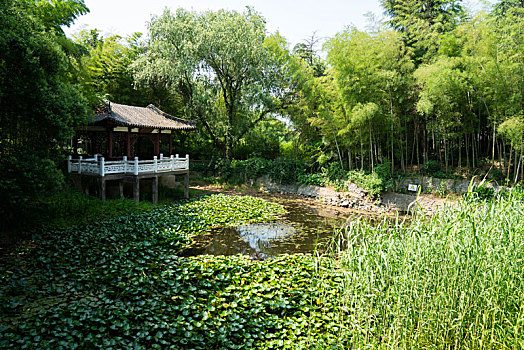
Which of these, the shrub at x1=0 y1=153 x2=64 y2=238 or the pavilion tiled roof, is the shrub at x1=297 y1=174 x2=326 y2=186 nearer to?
the pavilion tiled roof

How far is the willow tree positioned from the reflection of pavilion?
2.09 m

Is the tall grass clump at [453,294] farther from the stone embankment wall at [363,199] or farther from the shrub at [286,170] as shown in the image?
the shrub at [286,170]

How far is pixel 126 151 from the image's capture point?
10969 millimetres

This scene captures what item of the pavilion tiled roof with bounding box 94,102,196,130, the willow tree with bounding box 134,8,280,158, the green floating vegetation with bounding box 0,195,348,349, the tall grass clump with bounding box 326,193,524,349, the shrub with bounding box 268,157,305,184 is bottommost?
the green floating vegetation with bounding box 0,195,348,349

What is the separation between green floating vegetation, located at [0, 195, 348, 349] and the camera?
3207 millimetres

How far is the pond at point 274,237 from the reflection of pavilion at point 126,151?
3778 millimetres

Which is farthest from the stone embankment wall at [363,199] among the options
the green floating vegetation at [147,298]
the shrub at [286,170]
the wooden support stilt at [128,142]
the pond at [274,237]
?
the wooden support stilt at [128,142]

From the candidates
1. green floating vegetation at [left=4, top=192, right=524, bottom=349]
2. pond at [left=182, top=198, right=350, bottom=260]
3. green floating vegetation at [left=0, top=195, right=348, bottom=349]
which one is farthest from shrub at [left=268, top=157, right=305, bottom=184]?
green floating vegetation at [left=4, top=192, right=524, bottom=349]

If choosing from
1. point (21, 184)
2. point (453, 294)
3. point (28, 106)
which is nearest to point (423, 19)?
point (453, 294)

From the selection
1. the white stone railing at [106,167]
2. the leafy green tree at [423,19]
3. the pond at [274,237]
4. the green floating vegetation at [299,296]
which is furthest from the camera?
the leafy green tree at [423,19]

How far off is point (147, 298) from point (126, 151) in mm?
8123

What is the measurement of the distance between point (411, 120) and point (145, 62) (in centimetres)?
1223

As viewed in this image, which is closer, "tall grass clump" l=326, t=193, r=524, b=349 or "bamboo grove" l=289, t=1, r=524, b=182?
"tall grass clump" l=326, t=193, r=524, b=349

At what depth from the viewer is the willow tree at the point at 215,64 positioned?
1356 centimetres
